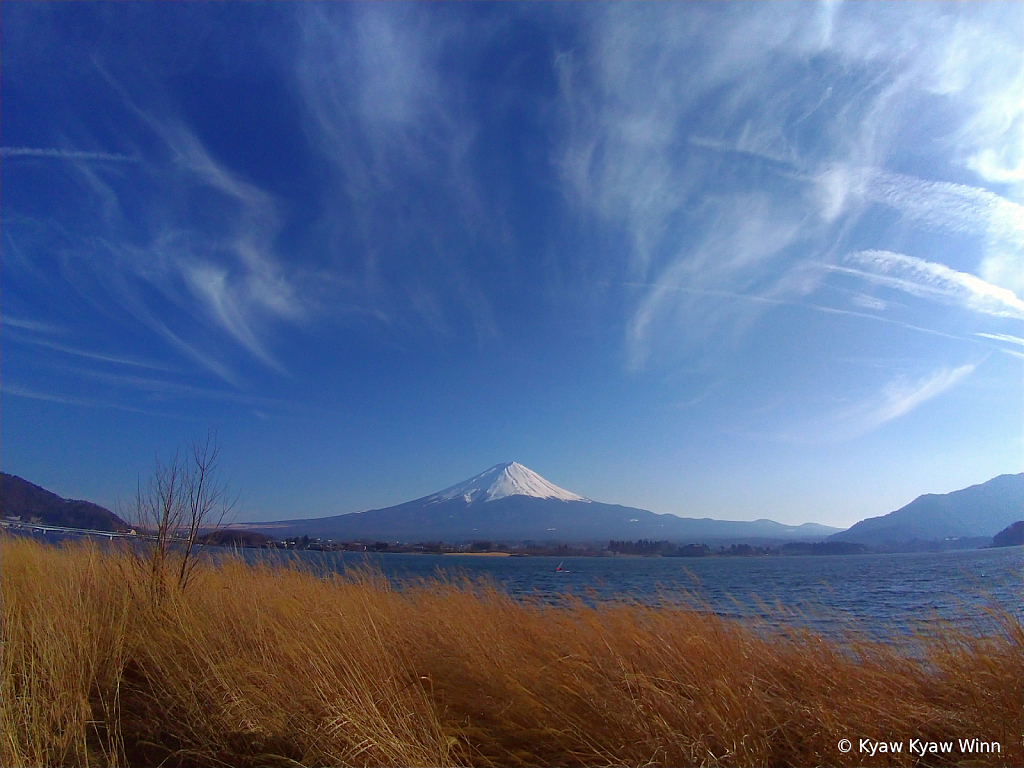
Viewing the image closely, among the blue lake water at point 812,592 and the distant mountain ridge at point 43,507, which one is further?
the distant mountain ridge at point 43,507

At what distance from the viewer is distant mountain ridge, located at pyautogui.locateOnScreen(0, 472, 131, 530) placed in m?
14.7

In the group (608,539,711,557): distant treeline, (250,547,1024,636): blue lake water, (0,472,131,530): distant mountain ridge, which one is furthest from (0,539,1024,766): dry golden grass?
(608,539,711,557): distant treeline

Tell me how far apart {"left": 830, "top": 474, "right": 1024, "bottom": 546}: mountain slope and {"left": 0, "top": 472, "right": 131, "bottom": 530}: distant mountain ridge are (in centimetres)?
8672

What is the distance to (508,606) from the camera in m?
6.05

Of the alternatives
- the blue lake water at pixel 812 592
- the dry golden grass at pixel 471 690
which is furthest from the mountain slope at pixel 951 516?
the dry golden grass at pixel 471 690

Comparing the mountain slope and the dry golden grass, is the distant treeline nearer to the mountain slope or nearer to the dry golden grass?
the mountain slope

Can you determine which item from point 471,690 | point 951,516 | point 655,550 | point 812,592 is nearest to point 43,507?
point 471,690

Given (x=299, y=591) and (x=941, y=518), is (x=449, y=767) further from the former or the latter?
(x=941, y=518)

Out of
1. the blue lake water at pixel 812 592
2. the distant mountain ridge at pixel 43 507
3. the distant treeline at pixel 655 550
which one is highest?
the distant mountain ridge at pixel 43 507

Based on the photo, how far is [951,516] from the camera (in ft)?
295

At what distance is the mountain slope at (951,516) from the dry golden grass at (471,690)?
276 ft

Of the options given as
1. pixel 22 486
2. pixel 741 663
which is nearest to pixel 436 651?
pixel 741 663

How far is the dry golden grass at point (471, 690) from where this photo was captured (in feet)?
10.2

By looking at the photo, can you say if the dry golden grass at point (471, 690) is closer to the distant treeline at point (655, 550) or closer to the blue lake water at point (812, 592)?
the blue lake water at point (812, 592)
